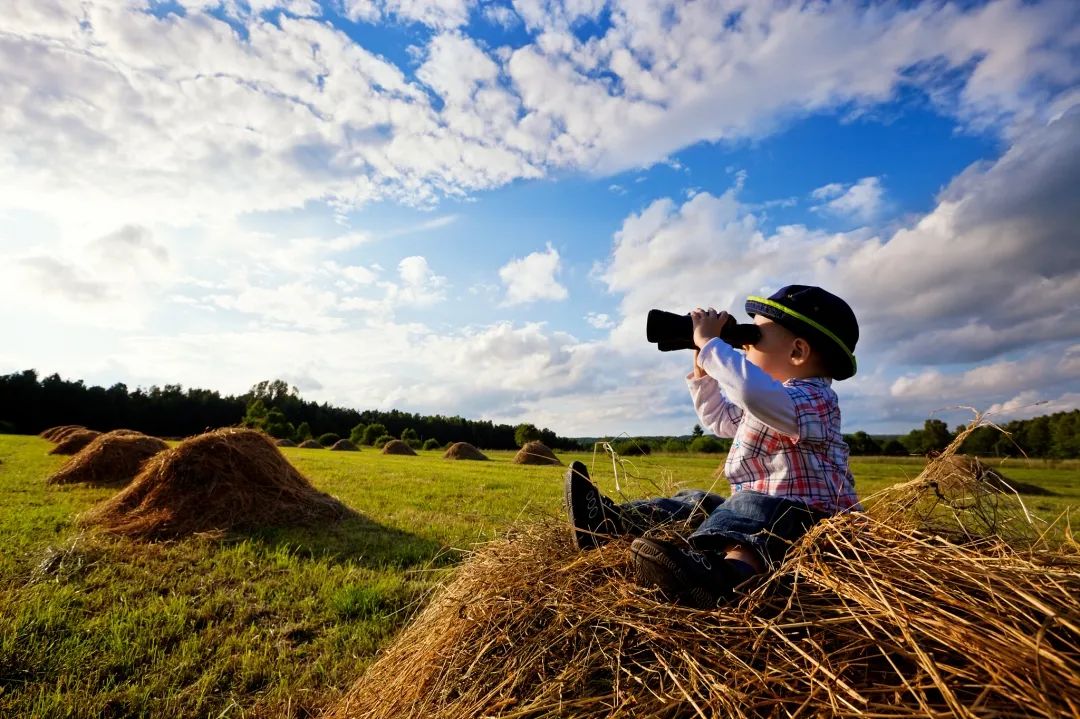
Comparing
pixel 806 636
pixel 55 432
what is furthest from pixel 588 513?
pixel 55 432

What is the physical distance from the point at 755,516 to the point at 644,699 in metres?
0.96

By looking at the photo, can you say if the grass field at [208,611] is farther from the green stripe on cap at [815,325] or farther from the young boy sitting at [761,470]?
the green stripe on cap at [815,325]

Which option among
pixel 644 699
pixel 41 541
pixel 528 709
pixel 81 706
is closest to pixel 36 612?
pixel 81 706

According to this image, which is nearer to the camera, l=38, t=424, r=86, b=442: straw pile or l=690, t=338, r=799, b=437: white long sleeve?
l=690, t=338, r=799, b=437: white long sleeve

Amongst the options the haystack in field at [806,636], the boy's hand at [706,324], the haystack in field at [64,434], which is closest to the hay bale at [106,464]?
the haystack in field at [806,636]

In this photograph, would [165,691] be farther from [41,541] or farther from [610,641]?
[41,541]

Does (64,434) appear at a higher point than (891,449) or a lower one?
lower

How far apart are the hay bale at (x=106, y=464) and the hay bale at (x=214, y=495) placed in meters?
6.24

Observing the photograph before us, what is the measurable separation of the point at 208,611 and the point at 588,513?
3491mm

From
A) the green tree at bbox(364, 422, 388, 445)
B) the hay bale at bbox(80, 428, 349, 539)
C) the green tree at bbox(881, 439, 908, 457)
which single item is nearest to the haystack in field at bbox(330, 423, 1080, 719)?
the hay bale at bbox(80, 428, 349, 539)

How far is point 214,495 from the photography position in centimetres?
754

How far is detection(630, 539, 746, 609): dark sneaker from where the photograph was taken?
177 cm

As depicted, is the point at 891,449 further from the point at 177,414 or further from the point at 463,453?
the point at 177,414

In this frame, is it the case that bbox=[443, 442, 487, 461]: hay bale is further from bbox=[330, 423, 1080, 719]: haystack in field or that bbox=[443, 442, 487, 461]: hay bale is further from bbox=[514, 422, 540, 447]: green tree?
bbox=[330, 423, 1080, 719]: haystack in field
